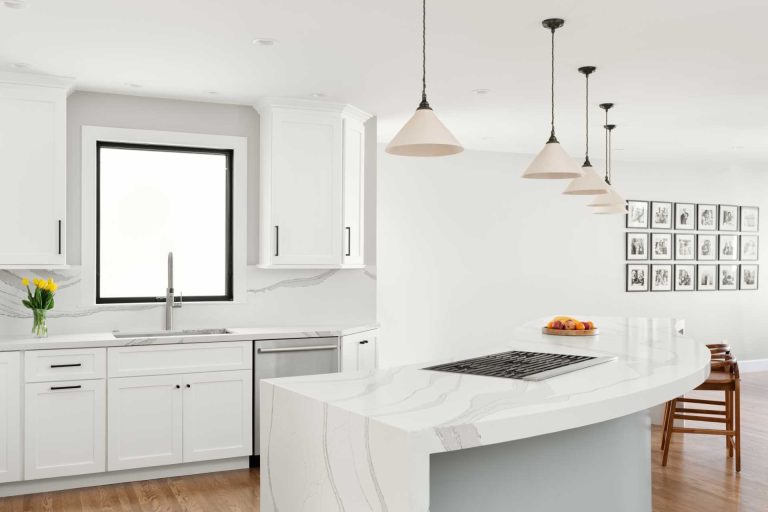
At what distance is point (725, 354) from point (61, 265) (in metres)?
4.30

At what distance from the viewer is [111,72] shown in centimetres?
434

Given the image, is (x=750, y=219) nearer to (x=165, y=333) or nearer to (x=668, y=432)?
(x=668, y=432)

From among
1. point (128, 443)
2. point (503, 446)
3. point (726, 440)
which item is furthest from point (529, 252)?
point (503, 446)

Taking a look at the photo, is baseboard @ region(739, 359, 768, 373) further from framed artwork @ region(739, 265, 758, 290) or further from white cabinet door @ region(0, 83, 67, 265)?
white cabinet door @ region(0, 83, 67, 265)

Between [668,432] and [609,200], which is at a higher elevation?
[609,200]

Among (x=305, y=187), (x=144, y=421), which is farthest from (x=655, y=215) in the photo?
(x=144, y=421)

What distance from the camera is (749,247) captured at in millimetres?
9078

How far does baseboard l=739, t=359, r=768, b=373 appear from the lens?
867 centimetres

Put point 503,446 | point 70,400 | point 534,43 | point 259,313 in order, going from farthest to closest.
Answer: point 259,313
point 70,400
point 534,43
point 503,446

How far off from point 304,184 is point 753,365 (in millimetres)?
6486

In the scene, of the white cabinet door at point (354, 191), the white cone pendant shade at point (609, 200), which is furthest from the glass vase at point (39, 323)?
the white cone pendant shade at point (609, 200)

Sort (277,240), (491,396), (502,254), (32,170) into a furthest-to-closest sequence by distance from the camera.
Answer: (502,254) → (277,240) → (32,170) → (491,396)

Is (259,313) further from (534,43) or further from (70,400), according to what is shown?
(534,43)

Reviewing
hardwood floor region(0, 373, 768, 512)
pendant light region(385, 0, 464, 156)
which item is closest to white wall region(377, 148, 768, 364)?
hardwood floor region(0, 373, 768, 512)
